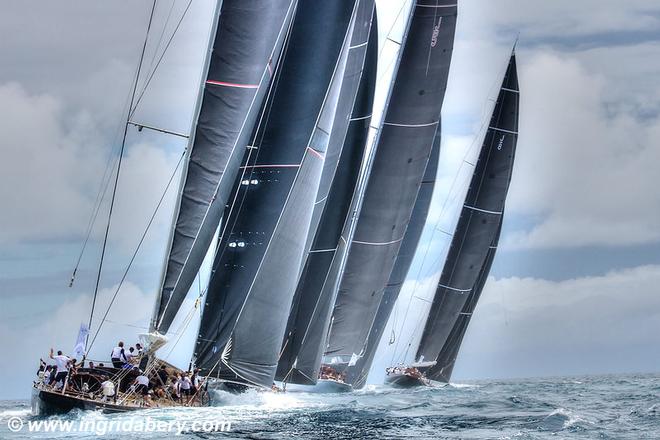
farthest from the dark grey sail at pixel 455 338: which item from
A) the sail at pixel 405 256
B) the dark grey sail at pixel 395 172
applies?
the dark grey sail at pixel 395 172

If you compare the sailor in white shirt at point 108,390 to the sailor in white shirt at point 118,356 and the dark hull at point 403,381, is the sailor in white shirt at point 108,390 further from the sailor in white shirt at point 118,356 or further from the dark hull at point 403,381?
the dark hull at point 403,381

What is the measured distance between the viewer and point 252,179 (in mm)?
39031

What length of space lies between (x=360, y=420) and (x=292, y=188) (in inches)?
318

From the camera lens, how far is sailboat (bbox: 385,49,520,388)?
197ft

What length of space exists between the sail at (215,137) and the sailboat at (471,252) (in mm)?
24840

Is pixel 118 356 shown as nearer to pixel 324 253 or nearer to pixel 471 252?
pixel 324 253

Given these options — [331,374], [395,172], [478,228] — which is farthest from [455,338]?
[395,172]

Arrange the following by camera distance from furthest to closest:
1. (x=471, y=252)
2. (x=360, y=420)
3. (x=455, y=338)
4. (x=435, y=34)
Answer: (x=455, y=338) < (x=471, y=252) < (x=435, y=34) < (x=360, y=420)

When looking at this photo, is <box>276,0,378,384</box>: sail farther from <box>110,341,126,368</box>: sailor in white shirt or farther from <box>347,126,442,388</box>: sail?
<box>110,341,126,368</box>: sailor in white shirt

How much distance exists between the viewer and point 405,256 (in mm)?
60250

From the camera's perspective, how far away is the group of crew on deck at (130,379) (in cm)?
3238

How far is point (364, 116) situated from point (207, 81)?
13.5 m

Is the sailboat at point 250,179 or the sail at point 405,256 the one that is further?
the sail at point 405,256

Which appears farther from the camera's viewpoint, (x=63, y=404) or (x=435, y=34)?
(x=435, y=34)
